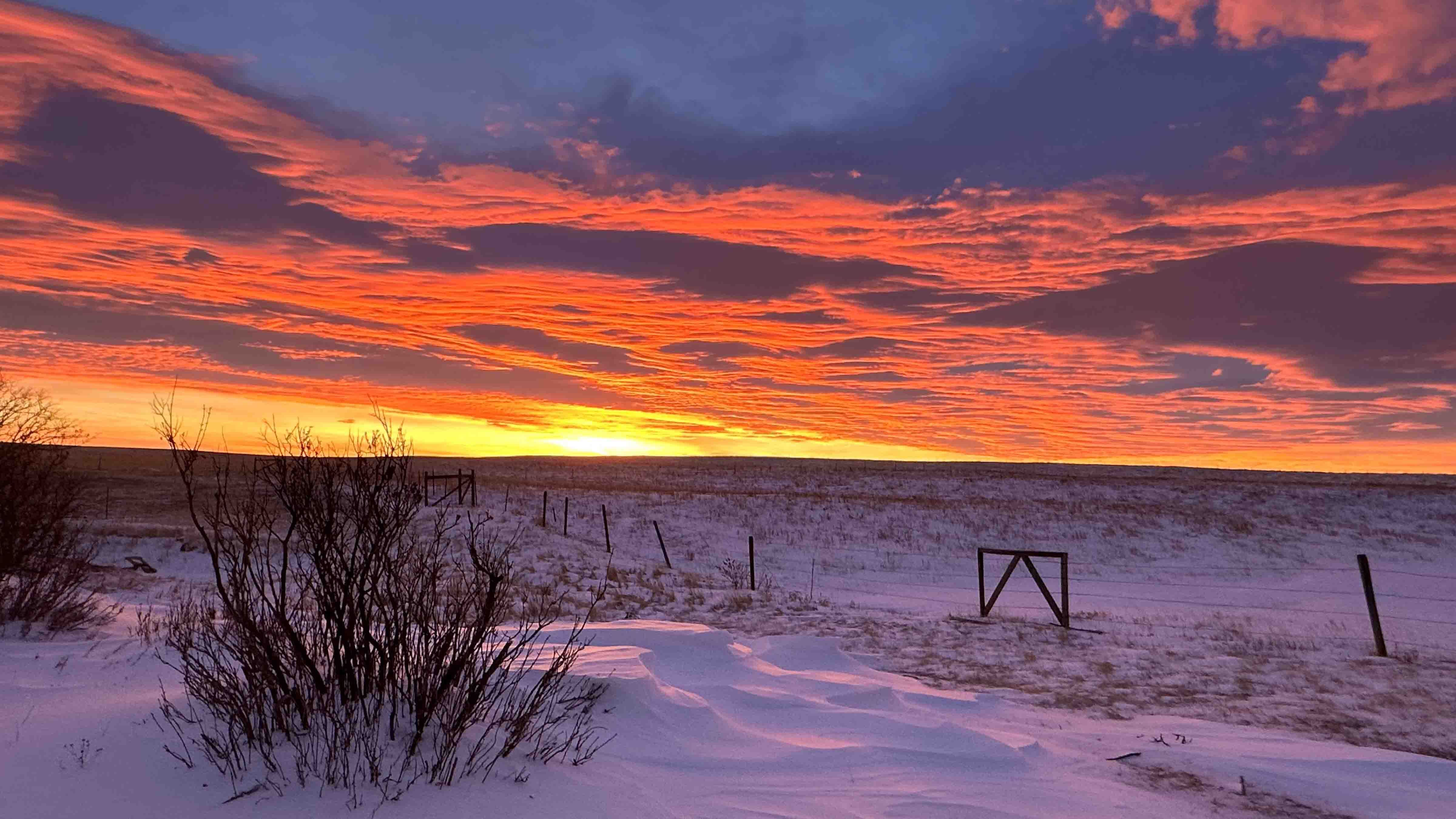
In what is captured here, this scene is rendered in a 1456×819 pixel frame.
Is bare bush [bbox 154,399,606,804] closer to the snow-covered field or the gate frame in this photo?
the snow-covered field

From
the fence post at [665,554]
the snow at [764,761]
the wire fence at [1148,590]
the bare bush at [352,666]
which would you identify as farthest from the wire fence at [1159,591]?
the bare bush at [352,666]

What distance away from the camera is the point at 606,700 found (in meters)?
7.21

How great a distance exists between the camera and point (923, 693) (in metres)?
9.33

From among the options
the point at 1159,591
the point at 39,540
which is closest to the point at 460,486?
the point at 39,540

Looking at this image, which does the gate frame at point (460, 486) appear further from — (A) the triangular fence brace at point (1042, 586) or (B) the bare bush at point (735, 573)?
(A) the triangular fence brace at point (1042, 586)

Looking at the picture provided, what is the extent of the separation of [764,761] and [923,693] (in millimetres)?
3255

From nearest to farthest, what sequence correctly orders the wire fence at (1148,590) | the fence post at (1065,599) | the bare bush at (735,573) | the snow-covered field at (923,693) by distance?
1. the snow-covered field at (923,693)
2. the fence post at (1065,599)
3. the wire fence at (1148,590)
4. the bare bush at (735,573)

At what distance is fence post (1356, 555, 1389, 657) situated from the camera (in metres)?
12.6

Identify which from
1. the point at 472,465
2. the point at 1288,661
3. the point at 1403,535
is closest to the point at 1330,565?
the point at 1403,535

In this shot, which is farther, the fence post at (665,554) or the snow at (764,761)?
the fence post at (665,554)

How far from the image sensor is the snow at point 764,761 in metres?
4.79

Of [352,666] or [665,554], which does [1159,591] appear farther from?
[352,666]

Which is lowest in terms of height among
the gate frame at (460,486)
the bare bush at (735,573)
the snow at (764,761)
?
the snow at (764,761)

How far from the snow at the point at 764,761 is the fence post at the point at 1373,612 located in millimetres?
6207
